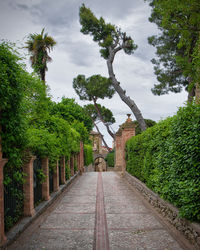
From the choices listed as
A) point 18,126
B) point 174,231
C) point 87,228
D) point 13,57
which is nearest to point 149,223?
point 174,231

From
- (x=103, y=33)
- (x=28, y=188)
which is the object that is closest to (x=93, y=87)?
(x=103, y=33)

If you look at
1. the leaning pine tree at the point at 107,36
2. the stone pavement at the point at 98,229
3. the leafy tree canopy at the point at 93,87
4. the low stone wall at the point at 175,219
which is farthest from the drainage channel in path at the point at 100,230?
the leafy tree canopy at the point at 93,87

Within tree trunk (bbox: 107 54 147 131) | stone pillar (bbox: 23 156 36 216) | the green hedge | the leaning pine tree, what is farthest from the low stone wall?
the leaning pine tree

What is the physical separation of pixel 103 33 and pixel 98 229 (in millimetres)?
20019

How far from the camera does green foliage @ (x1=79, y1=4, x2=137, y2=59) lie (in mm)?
20938

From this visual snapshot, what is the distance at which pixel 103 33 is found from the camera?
71.1 ft

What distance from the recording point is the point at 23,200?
5.63 m

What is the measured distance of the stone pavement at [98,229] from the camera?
14.0 feet

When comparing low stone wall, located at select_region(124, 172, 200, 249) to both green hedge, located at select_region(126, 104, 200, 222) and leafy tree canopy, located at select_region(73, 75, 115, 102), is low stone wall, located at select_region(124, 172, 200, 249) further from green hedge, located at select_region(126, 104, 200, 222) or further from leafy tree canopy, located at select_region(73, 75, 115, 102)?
leafy tree canopy, located at select_region(73, 75, 115, 102)

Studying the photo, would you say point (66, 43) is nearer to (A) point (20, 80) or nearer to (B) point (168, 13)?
(B) point (168, 13)

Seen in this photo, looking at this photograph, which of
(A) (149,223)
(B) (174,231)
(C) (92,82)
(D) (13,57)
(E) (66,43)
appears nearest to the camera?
(D) (13,57)

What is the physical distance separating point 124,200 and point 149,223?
108 inches

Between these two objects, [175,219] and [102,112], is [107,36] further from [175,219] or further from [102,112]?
[175,219]

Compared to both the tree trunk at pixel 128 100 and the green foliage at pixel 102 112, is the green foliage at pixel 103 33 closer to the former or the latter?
the tree trunk at pixel 128 100
